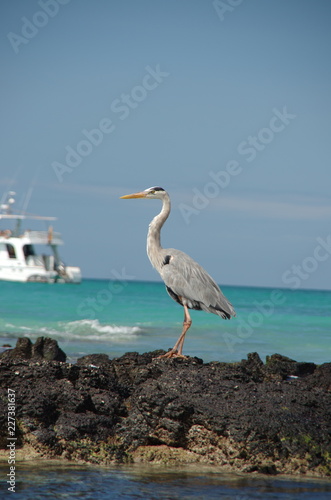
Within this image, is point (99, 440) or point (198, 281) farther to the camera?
point (198, 281)

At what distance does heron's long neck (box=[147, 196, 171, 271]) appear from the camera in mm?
9094

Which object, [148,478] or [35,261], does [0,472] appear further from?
[35,261]

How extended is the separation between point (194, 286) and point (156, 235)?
1.11 m

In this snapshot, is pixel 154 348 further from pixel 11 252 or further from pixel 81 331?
pixel 11 252

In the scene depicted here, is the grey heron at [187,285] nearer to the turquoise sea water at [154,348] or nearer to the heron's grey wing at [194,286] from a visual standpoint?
the heron's grey wing at [194,286]

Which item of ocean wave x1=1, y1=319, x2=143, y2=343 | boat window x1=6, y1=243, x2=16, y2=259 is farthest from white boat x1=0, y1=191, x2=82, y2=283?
ocean wave x1=1, y1=319, x2=143, y2=343

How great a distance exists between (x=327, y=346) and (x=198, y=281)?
12.5m

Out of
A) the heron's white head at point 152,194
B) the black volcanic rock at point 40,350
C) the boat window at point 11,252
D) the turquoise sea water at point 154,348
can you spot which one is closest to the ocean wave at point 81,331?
the turquoise sea water at point 154,348

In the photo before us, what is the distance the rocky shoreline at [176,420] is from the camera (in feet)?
19.0

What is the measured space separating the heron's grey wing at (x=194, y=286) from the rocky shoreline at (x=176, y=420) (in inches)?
65.6

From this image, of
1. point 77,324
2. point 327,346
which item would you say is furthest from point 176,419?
point 77,324

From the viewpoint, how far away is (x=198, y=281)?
8.59 meters

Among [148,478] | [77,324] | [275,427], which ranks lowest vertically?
[148,478]

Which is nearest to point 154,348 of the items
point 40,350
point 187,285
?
point 40,350
